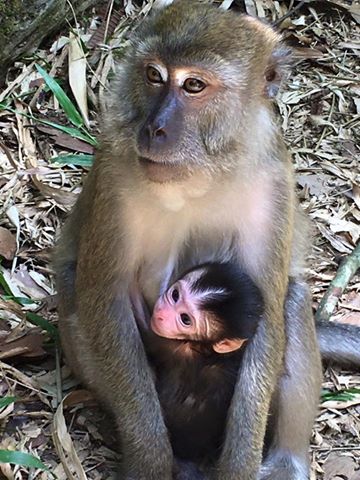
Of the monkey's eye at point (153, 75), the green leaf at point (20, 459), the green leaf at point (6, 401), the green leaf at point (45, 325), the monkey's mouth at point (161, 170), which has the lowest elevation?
the green leaf at point (20, 459)

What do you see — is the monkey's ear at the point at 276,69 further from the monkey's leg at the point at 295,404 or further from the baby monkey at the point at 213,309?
the monkey's leg at the point at 295,404

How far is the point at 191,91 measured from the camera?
14.1ft

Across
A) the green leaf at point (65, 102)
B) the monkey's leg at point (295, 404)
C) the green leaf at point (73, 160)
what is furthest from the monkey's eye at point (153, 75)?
the green leaf at point (65, 102)

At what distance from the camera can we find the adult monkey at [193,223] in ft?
14.2

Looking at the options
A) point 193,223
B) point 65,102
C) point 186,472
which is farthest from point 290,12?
point 186,472

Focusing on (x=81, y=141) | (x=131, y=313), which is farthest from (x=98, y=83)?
(x=131, y=313)

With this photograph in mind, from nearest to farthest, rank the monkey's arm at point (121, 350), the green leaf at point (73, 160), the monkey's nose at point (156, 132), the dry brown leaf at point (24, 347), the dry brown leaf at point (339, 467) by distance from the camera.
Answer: the monkey's nose at point (156, 132) < the monkey's arm at point (121, 350) < the dry brown leaf at point (339, 467) < the dry brown leaf at point (24, 347) < the green leaf at point (73, 160)

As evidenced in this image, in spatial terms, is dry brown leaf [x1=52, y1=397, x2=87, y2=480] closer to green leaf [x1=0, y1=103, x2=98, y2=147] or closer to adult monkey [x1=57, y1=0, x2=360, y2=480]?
adult monkey [x1=57, y1=0, x2=360, y2=480]

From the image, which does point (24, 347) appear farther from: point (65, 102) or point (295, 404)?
point (65, 102)

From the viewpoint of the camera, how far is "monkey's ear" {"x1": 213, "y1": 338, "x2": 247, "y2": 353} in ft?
15.3

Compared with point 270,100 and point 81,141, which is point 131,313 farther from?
point 81,141

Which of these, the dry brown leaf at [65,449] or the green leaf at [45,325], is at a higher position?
the green leaf at [45,325]

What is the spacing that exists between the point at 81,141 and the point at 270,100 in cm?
241

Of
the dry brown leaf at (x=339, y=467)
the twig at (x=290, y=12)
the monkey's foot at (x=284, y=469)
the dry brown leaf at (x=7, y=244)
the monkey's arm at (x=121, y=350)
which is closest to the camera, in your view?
the monkey's arm at (x=121, y=350)
